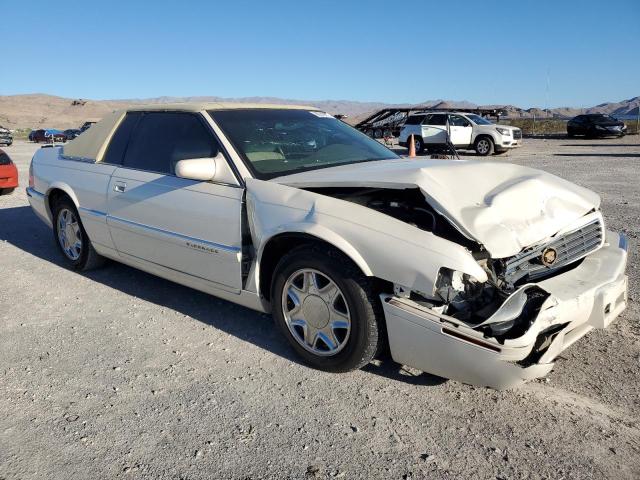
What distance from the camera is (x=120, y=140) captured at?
15.3ft

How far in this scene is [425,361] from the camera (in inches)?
112

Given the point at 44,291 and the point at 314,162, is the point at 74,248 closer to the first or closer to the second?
the point at 44,291

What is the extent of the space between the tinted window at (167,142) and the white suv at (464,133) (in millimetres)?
15913

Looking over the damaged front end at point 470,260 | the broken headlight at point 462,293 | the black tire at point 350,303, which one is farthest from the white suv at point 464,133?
the broken headlight at point 462,293

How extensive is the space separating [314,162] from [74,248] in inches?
107

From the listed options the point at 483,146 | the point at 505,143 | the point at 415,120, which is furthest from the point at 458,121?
the point at 415,120

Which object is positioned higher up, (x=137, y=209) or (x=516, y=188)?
(x=516, y=188)

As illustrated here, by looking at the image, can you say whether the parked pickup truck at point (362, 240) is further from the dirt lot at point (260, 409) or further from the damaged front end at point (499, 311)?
the dirt lot at point (260, 409)

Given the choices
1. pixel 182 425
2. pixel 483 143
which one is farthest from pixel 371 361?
pixel 483 143

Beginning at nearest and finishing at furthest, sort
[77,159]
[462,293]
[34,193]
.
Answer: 1. [462,293]
2. [77,159]
3. [34,193]

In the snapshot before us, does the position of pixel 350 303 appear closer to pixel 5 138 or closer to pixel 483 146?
pixel 483 146

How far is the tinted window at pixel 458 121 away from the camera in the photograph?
20.4 meters

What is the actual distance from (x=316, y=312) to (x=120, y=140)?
2.54 metres

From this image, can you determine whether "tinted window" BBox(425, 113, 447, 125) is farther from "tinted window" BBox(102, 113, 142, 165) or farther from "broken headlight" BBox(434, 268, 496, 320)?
"broken headlight" BBox(434, 268, 496, 320)
